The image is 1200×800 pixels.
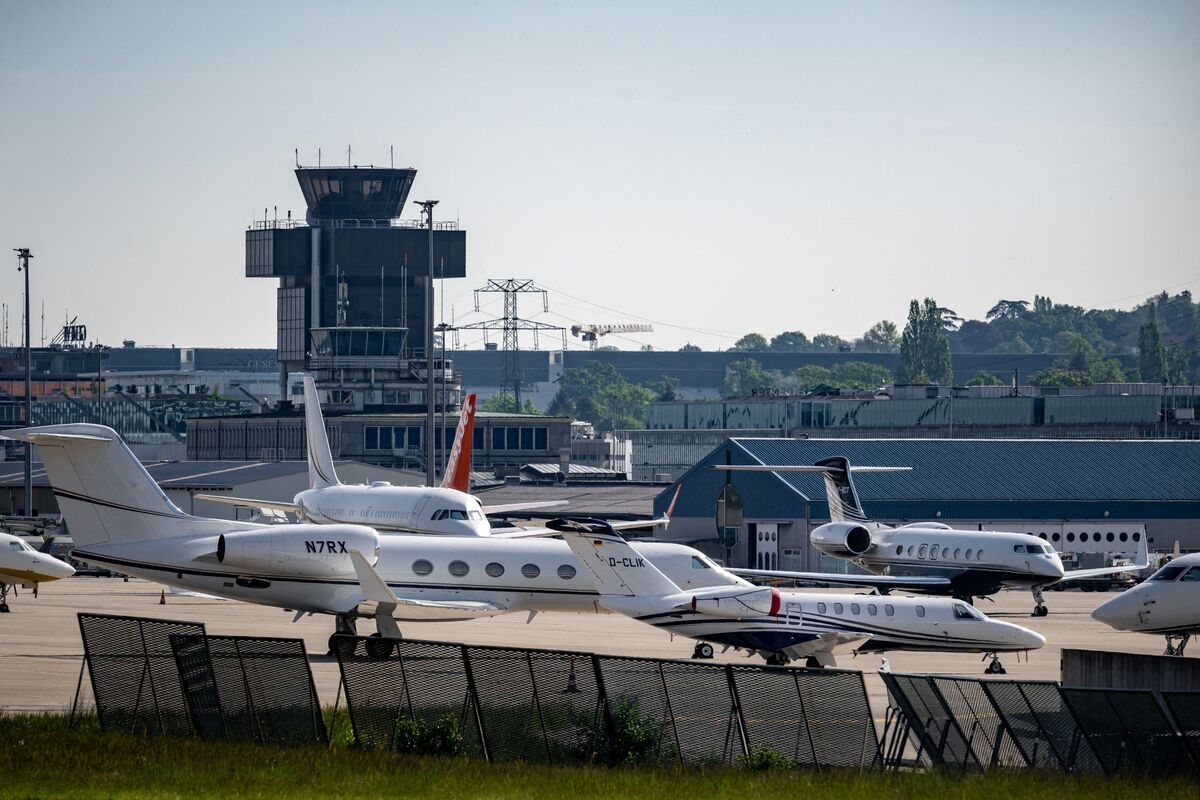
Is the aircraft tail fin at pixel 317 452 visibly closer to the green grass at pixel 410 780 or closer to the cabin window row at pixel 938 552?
the cabin window row at pixel 938 552

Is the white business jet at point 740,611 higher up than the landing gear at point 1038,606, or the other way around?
the white business jet at point 740,611

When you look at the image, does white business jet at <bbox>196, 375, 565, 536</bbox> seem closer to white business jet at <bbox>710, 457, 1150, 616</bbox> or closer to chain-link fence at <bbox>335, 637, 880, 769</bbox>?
white business jet at <bbox>710, 457, 1150, 616</bbox>

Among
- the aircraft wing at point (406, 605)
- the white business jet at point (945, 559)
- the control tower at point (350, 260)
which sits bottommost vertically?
the white business jet at point (945, 559)

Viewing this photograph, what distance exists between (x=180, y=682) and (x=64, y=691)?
25.6ft

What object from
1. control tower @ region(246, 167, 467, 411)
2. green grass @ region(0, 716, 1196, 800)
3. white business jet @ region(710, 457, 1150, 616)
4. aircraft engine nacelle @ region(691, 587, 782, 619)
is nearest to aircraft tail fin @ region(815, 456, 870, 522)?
white business jet @ region(710, 457, 1150, 616)

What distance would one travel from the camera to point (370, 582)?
37.7m

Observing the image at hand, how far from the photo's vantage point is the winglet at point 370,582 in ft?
123

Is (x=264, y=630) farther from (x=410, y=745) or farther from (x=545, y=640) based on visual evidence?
(x=410, y=745)

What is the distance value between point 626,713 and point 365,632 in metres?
23.2

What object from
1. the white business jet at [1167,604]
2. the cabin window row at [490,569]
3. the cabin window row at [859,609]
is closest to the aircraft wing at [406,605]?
the cabin window row at [490,569]

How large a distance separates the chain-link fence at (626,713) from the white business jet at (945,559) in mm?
28742

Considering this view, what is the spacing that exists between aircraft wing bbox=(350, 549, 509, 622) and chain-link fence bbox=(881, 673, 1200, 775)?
53.2ft

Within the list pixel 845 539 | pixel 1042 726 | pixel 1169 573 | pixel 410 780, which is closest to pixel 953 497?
pixel 845 539

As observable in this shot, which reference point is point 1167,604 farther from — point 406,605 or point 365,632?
point 365,632
